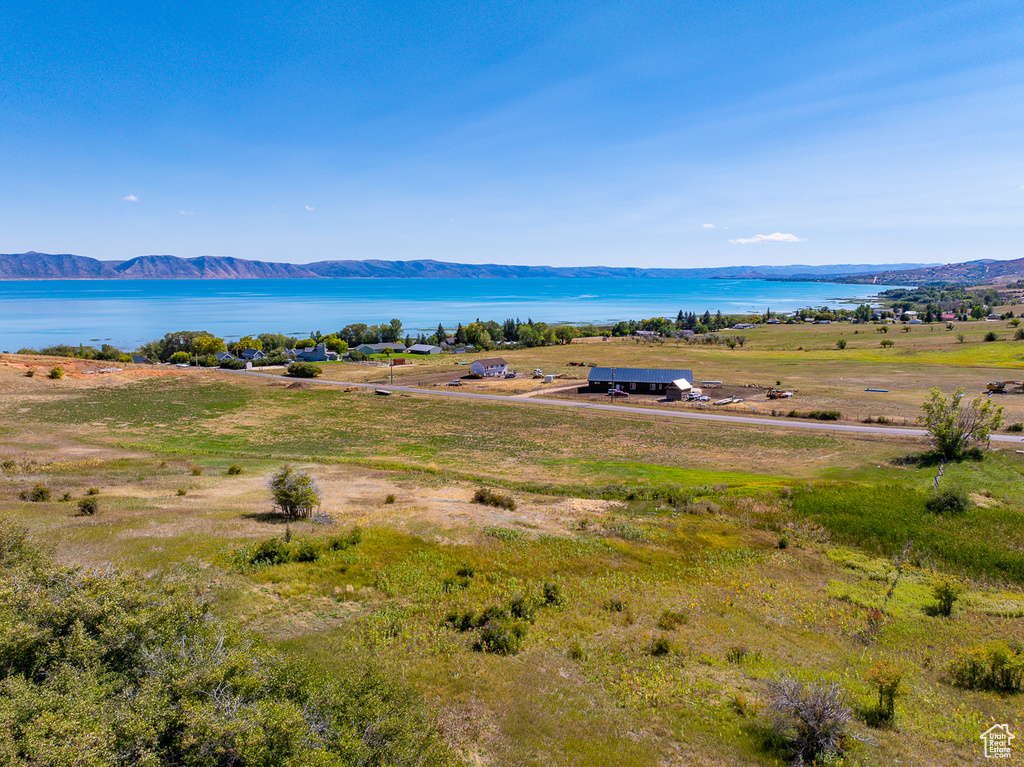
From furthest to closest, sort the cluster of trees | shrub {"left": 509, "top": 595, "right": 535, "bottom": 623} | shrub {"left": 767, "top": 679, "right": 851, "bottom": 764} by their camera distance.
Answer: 1. shrub {"left": 509, "top": 595, "right": 535, "bottom": 623}
2. shrub {"left": 767, "top": 679, "right": 851, "bottom": 764}
3. the cluster of trees

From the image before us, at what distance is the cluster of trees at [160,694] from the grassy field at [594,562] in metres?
2.36

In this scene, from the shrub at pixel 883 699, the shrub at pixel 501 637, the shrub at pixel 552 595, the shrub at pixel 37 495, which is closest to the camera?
the shrub at pixel 883 699

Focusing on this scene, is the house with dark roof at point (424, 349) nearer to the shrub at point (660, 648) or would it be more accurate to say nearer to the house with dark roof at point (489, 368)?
the house with dark roof at point (489, 368)

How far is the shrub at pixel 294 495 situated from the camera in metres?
24.1

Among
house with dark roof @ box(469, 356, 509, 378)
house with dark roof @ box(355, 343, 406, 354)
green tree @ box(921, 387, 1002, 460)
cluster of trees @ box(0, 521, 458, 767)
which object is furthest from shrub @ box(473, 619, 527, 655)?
house with dark roof @ box(355, 343, 406, 354)

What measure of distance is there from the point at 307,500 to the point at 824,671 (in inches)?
874

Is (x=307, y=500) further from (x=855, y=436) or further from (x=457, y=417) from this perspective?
(x=855, y=436)

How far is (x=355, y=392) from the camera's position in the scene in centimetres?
7075

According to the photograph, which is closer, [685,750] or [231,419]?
[685,750]

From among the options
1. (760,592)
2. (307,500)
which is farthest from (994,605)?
(307,500)

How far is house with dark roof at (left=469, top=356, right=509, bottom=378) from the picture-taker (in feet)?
273

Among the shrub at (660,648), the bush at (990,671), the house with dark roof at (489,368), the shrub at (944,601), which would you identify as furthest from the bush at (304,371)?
the bush at (990,671)

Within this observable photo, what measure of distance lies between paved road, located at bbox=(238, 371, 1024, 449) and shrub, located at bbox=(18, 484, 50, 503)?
44.9m

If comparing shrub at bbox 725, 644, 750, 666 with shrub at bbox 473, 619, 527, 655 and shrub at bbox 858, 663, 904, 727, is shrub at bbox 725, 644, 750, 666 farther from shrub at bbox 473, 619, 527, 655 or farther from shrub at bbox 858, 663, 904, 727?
shrub at bbox 473, 619, 527, 655
